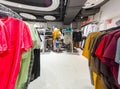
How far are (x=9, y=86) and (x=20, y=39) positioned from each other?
0.35 m

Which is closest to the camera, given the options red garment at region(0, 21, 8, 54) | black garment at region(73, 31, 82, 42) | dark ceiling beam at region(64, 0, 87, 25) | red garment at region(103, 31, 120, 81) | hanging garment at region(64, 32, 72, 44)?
red garment at region(0, 21, 8, 54)

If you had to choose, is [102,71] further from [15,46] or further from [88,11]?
[88,11]

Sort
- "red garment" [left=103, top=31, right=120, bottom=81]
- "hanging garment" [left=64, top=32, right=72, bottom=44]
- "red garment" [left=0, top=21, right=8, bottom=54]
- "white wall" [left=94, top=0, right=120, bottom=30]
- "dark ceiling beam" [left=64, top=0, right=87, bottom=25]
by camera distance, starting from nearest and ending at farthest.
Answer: "red garment" [left=0, top=21, right=8, bottom=54]
"red garment" [left=103, top=31, right=120, bottom=81]
"dark ceiling beam" [left=64, top=0, right=87, bottom=25]
"white wall" [left=94, top=0, right=120, bottom=30]
"hanging garment" [left=64, top=32, right=72, bottom=44]

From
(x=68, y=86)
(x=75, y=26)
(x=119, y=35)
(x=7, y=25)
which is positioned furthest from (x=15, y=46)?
(x=75, y=26)

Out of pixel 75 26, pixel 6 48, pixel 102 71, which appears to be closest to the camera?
pixel 6 48

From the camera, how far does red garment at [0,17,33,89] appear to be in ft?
3.11

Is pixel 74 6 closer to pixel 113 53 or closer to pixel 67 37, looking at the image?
pixel 67 37

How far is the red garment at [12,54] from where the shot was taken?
0.95 m

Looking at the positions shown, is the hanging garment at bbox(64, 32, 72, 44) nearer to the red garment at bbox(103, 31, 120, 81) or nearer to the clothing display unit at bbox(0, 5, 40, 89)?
the red garment at bbox(103, 31, 120, 81)

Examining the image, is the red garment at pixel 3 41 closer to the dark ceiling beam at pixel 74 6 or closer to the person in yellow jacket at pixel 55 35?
the dark ceiling beam at pixel 74 6

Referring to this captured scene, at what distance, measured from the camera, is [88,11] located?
854 cm

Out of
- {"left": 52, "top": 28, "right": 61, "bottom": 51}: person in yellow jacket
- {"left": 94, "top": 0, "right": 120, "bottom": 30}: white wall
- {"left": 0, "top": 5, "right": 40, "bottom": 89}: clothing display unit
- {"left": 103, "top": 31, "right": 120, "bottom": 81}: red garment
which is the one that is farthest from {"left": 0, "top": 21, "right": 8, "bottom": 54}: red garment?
{"left": 52, "top": 28, "right": 61, "bottom": 51}: person in yellow jacket

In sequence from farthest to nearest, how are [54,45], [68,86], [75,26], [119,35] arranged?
[75,26]
[54,45]
[68,86]
[119,35]

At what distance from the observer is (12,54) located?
98 cm
